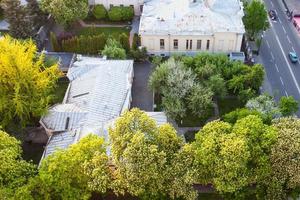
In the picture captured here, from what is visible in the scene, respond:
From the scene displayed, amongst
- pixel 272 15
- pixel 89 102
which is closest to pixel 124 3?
pixel 89 102

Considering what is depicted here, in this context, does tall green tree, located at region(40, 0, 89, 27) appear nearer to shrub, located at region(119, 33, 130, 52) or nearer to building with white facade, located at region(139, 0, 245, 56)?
shrub, located at region(119, 33, 130, 52)

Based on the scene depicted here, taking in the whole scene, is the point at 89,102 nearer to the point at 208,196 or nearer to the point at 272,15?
the point at 208,196

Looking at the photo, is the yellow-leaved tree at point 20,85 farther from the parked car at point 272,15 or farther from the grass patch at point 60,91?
the parked car at point 272,15

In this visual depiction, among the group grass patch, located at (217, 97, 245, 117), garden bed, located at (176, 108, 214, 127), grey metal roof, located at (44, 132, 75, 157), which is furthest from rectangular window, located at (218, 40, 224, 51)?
grey metal roof, located at (44, 132, 75, 157)

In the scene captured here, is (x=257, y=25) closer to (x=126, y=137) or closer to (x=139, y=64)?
(x=139, y=64)

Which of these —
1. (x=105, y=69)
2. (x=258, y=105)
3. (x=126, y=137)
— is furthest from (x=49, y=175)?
(x=258, y=105)

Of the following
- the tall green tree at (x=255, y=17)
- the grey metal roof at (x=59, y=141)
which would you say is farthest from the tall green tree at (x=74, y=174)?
the tall green tree at (x=255, y=17)
